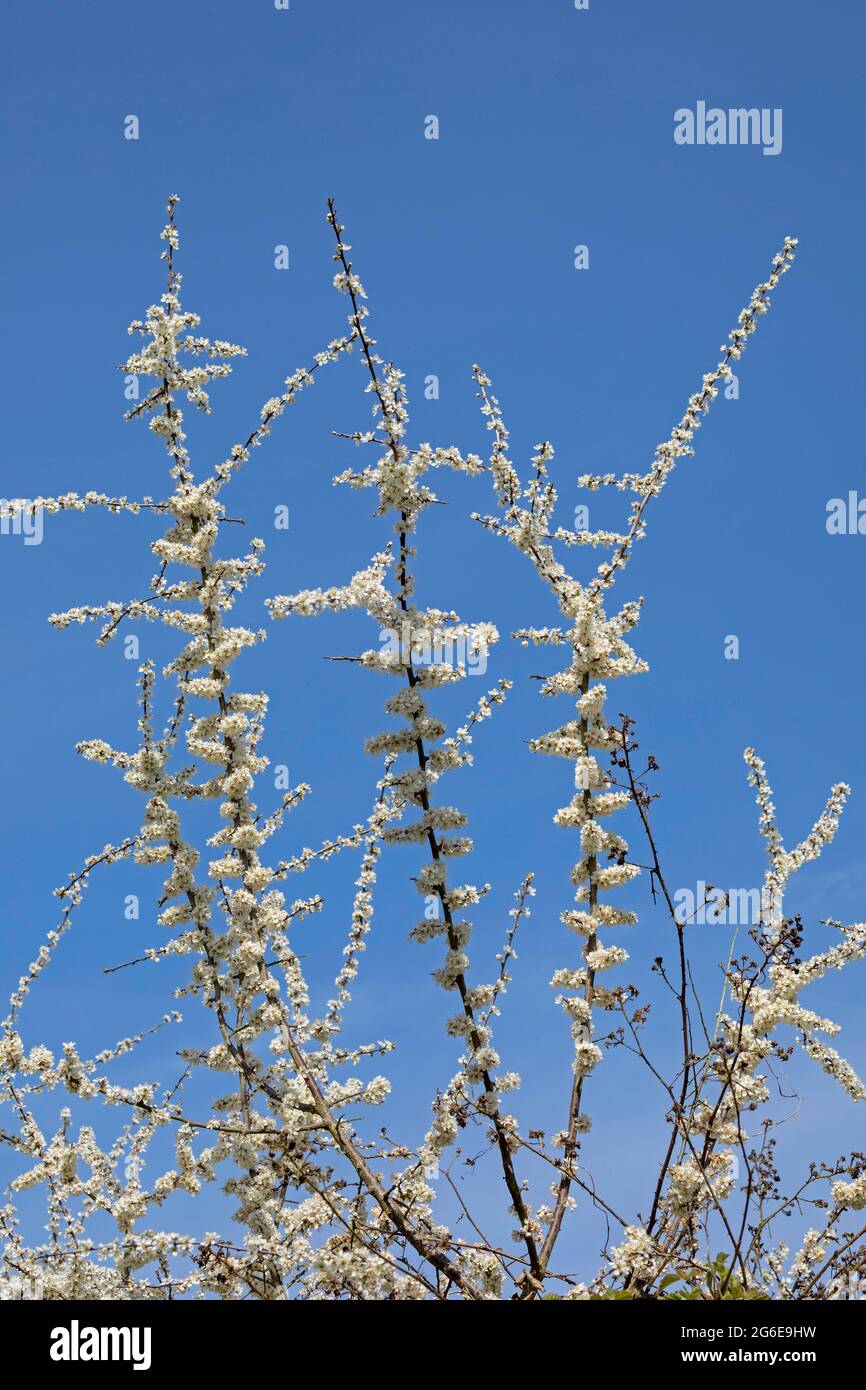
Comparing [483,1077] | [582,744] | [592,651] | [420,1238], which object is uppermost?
[592,651]

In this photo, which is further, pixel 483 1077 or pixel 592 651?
pixel 592 651

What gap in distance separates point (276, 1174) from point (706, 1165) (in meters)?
2.97

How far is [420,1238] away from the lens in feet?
24.5

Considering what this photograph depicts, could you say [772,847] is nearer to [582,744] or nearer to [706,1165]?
[582,744]

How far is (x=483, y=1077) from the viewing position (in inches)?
308
